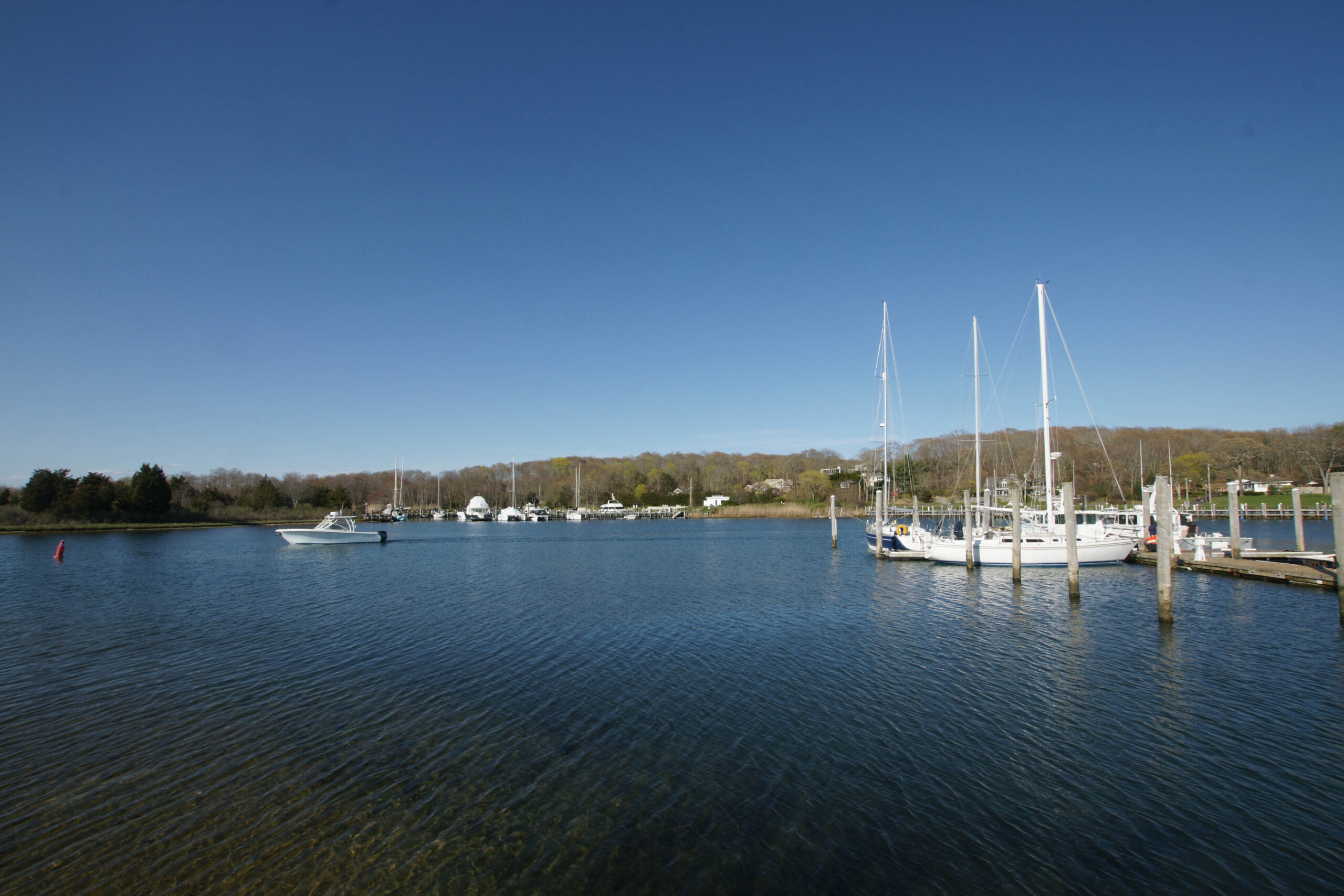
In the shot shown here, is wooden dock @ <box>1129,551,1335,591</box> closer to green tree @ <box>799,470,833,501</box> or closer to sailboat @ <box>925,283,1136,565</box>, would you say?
sailboat @ <box>925,283,1136,565</box>

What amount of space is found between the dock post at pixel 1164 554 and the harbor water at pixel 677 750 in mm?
682

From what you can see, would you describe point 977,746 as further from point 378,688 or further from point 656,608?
point 656,608

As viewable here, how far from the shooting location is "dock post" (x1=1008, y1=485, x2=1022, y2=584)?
85.4 ft

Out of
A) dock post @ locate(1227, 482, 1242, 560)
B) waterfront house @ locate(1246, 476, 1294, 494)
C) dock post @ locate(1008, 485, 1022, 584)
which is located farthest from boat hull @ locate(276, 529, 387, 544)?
waterfront house @ locate(1246, 476, 1294, 494)

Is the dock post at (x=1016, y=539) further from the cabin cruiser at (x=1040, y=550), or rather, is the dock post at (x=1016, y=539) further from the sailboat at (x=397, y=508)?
the sailboat at (x=397, y=508)

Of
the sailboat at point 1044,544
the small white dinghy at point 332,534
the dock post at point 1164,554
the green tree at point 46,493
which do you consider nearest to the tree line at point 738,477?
the green tree at point 46,493

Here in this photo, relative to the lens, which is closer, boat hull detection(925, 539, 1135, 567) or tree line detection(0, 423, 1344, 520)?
boat hull detection(925, 539, 1135, 567)

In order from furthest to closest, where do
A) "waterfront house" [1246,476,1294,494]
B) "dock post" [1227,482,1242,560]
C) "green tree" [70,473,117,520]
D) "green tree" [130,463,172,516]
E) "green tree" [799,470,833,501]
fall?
"green tree" [799,470,833,501]
"waterfront house" [1246,476,1294,494]
"green tree" [130,463,172,516]
"green tree" [70,473,117,520]
"dock post" [1227,482,1242,560]

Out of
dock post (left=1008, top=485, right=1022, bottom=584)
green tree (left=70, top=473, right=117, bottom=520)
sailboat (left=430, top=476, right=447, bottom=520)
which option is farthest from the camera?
sailboat (left=430, top=476, right=447, bottom=520)

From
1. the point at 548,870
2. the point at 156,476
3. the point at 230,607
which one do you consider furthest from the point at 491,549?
the point at 156,476

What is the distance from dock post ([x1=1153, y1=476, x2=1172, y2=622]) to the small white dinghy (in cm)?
5492

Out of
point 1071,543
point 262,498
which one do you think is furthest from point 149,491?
point 1071,543

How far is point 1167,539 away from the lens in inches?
712

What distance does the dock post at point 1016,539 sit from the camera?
26031 mm
